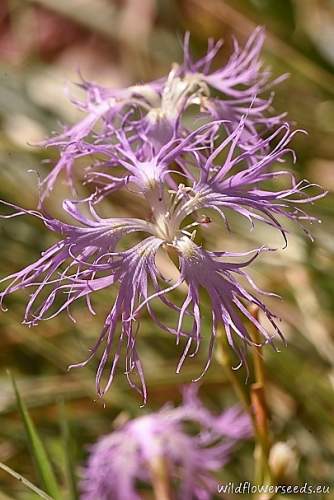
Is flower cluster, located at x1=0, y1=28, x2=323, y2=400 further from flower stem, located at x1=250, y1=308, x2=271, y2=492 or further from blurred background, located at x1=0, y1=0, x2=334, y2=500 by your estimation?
blurred background, located at x1=0, y1=0, x2=334, y2=500

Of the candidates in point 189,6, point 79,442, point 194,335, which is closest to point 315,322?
point 79,442

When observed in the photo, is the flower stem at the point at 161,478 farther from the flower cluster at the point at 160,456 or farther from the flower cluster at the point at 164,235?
the flower cluster at the point at 164,235

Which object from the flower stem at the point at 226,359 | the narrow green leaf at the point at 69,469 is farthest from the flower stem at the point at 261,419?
the narrow green leaf at the point at 69,469

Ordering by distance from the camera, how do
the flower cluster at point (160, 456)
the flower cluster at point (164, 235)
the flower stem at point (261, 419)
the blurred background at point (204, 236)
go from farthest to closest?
the blurred background at point (204, 236) → the flower cluster at point (160, 456) → the flower stem at point (261, 419) → the flower cluster at point (164, 235)

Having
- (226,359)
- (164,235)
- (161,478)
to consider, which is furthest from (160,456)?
(164,235)

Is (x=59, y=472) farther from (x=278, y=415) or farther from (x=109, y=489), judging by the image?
(x=278, y=415)

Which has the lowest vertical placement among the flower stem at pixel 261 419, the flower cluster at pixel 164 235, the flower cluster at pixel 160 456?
the flower cluster at pixel 160 456
